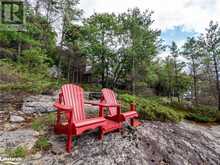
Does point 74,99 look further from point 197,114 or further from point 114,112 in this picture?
point 197,114

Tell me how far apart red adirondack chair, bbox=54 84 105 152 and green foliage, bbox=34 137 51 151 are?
225mm

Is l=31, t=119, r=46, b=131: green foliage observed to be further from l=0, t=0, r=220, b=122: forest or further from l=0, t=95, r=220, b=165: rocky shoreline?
l=0, t=0, r=220, b=122: forest

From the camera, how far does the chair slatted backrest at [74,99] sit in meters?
2.70

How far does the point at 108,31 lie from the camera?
41.0 ft

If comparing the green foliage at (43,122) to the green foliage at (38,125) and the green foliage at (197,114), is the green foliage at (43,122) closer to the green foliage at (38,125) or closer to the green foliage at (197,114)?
the green foliage at (38,125)

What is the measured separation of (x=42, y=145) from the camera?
2326mm

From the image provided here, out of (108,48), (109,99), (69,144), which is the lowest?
(69,144)

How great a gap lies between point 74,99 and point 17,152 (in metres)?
1.09

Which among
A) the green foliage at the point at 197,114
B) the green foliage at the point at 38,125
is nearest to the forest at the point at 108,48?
the green foliage at the point at 197,114

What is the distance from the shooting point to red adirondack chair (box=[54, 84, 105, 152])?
2.22 metres

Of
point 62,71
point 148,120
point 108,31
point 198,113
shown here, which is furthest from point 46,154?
point 62,71

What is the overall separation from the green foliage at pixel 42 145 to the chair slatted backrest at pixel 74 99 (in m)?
0.50

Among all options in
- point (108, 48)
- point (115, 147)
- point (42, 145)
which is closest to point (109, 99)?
point (115, 147)

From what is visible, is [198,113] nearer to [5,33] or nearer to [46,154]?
[46,154]
